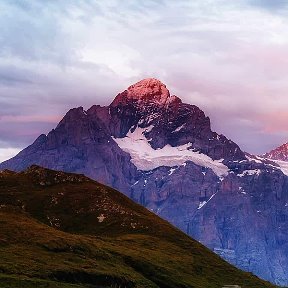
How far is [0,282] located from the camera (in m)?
192

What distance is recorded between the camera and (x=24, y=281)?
653 ft

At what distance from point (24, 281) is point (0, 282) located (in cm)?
869
